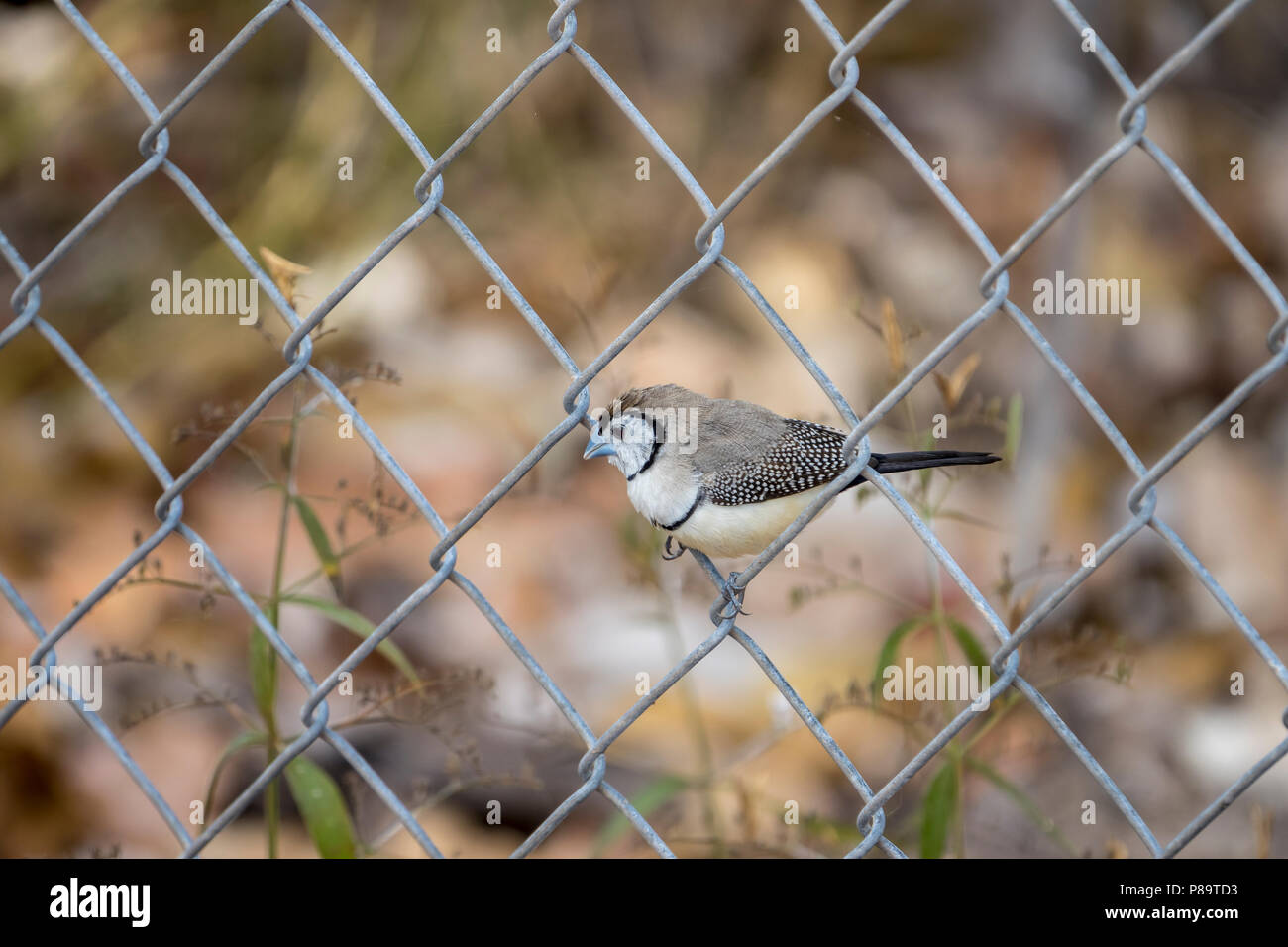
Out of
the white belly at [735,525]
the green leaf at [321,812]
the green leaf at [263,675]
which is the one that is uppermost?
the white belly at [735,525]

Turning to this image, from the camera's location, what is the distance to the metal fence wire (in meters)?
1.13

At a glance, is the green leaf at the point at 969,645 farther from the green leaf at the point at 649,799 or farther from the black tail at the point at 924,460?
the green leaf at the point at 649,799

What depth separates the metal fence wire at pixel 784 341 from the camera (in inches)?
44.7

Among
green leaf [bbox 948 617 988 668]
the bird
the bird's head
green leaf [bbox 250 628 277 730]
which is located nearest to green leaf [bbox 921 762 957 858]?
green leaf [bbox 948 617 988 668]

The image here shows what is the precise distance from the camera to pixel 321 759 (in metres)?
3.05

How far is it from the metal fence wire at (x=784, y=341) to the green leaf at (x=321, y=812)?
0.13m

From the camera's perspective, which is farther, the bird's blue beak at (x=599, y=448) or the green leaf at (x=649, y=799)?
the green leaf at (x=649, y=799)

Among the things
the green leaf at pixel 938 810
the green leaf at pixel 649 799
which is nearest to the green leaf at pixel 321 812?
the green leaf at pixel 649 799

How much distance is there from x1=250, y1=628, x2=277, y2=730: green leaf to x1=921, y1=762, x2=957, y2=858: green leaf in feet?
3.49

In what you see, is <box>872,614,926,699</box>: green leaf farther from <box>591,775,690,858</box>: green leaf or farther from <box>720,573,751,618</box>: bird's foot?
<box>591,775,690,858</box>: green leaf

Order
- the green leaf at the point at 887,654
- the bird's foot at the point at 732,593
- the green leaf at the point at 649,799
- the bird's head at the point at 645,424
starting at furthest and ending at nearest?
the green leaf at the point at 649,799, the bird's head at the point at 645,424, the green leaf at the point at 887,654, the bird's foot at the point at 732,593

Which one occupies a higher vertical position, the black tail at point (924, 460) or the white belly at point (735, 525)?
the white belly at point (735, 525)
